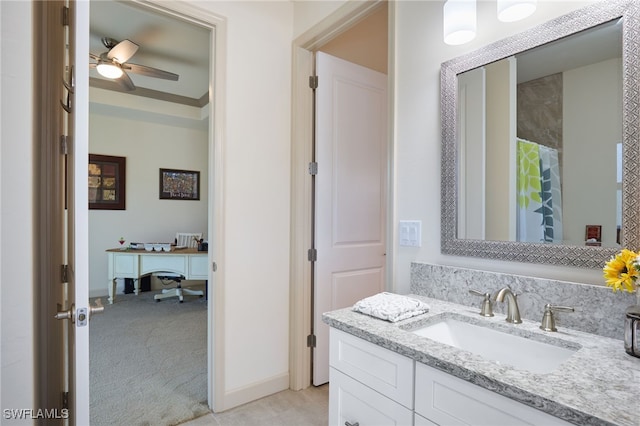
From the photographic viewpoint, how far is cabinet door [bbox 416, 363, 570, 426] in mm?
745

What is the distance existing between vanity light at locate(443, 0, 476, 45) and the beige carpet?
2.38 metres

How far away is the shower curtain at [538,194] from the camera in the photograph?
114cm

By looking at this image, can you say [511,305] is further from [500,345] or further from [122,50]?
[122,50]

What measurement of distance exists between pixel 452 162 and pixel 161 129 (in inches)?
202

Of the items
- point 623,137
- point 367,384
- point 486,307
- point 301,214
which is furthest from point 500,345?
point 301,214

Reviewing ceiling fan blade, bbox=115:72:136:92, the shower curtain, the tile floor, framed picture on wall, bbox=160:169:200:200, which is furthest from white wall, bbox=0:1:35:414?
framed picture on wall, bbox=160:169:200:200

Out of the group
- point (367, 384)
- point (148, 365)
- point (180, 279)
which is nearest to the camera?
point (367, 384)

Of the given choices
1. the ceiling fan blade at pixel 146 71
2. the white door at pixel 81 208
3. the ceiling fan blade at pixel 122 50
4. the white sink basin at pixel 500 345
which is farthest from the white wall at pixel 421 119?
the ceiling fan blade at pixel 146 71

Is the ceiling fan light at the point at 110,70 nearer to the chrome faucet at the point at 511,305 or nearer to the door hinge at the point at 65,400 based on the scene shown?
the door hinge at the point at 65,400

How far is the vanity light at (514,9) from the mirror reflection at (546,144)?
0.41ft

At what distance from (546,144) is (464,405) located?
0.87 meters

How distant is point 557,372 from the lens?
2.58 ft

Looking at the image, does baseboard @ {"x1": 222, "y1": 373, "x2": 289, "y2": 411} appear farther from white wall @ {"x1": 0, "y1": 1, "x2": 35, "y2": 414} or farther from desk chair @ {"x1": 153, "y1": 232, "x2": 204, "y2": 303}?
desk chair @ {"x1": 153, "y1": 232, "x2": 204, "y2": 303}

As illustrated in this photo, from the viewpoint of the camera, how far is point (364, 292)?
2.63m
